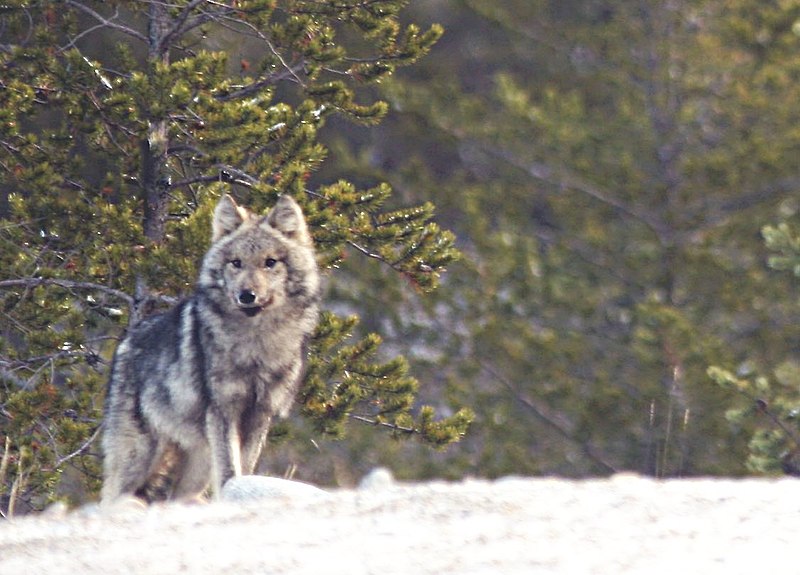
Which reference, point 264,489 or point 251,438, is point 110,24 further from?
point 264,489

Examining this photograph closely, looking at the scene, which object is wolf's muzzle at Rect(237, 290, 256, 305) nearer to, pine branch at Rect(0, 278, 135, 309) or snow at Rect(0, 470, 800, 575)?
pine branch at Rect(0, 278, 135, 309)

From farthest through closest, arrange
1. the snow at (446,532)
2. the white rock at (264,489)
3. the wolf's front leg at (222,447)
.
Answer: the wolf's front leg at (222,447), the white rock at (264,489), the snow at (446,532)

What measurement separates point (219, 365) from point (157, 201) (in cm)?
224

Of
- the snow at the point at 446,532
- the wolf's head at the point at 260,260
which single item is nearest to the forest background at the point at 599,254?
the wolf's head at the point at 260,260

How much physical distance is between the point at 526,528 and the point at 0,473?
132 inches

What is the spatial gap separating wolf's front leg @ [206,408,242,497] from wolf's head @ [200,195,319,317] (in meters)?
0.60

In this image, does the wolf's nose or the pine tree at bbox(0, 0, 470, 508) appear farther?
Answer: the pine tree at bbox(0, 0, 470, 508)

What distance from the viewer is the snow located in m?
4.59

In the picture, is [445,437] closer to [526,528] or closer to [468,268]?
[526,528]

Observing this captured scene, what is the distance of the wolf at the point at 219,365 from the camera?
7.79 m

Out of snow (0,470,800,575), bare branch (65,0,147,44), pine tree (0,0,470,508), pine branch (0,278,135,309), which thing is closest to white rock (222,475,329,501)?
snow (0,470,800,575)

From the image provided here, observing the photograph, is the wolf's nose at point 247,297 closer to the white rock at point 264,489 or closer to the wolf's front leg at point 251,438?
the wolf's front leg at point 251,438

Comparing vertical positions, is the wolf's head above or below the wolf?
above

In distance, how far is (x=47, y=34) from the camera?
9.78 metres
